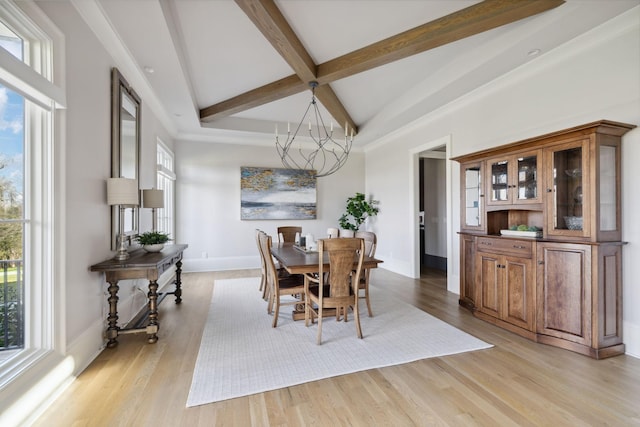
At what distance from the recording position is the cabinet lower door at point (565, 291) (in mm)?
2451

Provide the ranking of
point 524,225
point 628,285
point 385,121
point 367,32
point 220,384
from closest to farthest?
point 220,384 → point 628,285 → point 367,32 → point 524,225 → point 385,121

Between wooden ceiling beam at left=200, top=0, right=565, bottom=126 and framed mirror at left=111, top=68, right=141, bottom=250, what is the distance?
1.56 meters

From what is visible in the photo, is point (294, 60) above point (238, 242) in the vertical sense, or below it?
above

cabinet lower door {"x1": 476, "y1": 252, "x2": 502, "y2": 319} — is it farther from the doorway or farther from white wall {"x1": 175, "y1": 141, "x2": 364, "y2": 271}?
white wall {"x1": 175, "y1": 141, "x2": 364, "y2": 271}

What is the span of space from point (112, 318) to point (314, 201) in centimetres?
464

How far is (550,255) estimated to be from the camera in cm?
268

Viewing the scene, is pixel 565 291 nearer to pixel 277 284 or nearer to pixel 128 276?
pixel 277 284

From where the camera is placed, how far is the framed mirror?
2.84 m

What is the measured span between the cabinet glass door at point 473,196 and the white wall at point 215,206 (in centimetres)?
381

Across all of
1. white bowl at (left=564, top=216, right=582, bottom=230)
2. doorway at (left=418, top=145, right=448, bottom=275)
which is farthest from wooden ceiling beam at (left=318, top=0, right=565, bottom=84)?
doorway at (left=418, top=145, right=448, bottom=275)

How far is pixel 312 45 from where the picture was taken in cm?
320

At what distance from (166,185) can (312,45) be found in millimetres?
3791

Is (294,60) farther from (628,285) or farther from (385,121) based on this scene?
(628,285)

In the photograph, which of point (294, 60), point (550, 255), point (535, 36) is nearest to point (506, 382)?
point (550, 255)
